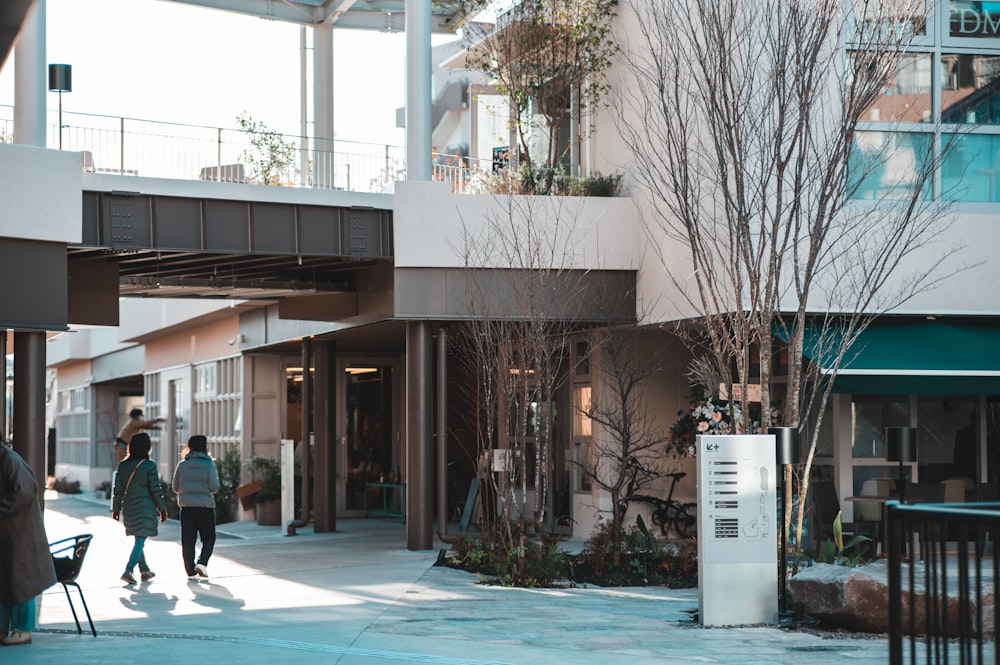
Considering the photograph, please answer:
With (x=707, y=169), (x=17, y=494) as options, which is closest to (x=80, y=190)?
(x=17, y=494)

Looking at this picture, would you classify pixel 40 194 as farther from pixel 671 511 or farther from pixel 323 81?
pixel 671 511

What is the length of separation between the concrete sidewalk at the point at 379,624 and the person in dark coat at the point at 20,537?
489 millimetres

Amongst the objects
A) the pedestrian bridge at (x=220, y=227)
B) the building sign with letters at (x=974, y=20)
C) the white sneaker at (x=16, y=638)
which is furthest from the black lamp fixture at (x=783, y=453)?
the building sign with letters at (x=974, y=20)

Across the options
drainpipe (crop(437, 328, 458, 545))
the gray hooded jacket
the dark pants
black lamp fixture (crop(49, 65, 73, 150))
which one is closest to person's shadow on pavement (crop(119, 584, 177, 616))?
the dark pants

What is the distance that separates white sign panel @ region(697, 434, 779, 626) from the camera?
36.5 ft

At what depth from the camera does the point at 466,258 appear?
16562mm

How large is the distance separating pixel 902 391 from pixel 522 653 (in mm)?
7641

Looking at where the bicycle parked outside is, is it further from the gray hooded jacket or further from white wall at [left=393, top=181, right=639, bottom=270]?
the gray hooded jacket

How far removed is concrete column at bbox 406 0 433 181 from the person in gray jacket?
4819 millimetres

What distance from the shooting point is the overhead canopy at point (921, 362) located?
15.6 metres

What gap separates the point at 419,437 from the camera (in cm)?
1766

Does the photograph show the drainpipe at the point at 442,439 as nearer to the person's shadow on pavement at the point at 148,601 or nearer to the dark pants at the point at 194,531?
the dark pants at the point at 194,531

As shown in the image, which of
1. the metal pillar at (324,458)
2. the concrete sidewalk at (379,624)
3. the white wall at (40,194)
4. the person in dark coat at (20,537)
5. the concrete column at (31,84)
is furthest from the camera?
the metal pillar at (324,458)

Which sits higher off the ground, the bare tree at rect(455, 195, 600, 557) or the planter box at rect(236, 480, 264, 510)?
the bare tree at rect(455, 195, 600, 557)
